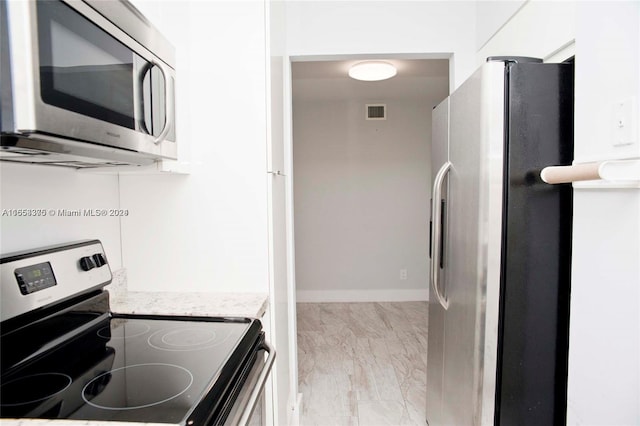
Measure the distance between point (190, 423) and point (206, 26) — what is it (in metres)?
1.36

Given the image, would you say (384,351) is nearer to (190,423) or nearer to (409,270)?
(409,270)

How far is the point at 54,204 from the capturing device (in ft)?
3.76

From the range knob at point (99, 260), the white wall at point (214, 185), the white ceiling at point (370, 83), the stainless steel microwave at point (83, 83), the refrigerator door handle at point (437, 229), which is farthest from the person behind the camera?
the white ceiling at point (370, 83)

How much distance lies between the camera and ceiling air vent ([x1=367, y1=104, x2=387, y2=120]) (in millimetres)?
4312

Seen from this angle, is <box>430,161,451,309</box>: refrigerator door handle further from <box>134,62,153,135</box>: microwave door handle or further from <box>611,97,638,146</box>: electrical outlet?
<box>134,62,153,135</box>: microwave door handle

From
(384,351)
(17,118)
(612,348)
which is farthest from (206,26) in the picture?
(384,351)

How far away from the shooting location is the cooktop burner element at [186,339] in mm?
978

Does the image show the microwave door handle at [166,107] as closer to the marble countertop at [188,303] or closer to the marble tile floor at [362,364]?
the marble countertop at [188,303]

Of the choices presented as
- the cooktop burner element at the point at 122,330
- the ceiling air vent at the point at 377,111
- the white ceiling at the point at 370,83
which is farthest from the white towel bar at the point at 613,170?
the ceiling air vent at the point at 377,111

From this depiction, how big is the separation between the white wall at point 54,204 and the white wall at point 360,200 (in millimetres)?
3050

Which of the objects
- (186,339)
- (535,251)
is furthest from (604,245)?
(186,339)

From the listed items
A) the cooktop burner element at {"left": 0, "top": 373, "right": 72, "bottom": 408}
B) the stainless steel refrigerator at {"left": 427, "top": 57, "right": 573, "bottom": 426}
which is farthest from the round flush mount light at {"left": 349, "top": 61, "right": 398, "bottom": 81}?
the cooktop burner element at {"left": 0, "top": 373, "right": 72, "bottom": 408}

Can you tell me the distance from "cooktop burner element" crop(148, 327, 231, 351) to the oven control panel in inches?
11.9

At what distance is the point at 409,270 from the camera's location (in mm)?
4406
